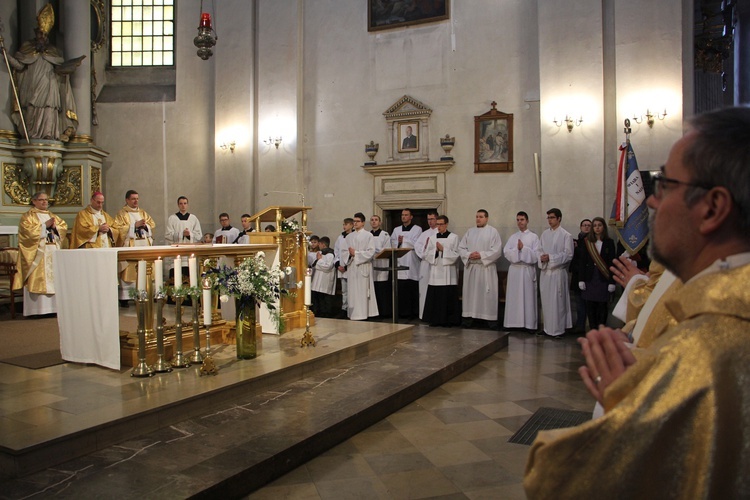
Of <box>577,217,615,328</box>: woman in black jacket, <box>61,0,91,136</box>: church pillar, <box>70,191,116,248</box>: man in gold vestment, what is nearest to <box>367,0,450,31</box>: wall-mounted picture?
<box>577,217,615,328</box>: woman in black jacket

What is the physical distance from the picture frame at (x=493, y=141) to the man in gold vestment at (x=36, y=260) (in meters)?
7.50

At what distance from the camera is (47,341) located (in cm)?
681

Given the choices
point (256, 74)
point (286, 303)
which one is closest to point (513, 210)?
point (286, 303)

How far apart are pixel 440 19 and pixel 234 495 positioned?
10498mm

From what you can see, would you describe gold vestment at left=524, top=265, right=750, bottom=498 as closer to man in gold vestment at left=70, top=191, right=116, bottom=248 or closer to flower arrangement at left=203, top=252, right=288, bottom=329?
flower arrangement at left=203, top=252, right=288, bottom=329

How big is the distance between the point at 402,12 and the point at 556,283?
21.4 feet

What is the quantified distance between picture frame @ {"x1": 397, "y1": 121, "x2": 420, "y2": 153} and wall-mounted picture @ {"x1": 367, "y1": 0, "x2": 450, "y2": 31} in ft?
6.82

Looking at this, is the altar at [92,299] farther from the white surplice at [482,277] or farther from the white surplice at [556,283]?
the white surplice at [556,283]

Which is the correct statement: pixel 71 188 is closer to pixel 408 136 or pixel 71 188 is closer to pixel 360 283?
pixel 360 283

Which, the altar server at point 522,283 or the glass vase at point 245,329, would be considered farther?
the altar server at point 522,283

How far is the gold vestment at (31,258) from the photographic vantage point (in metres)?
8.70

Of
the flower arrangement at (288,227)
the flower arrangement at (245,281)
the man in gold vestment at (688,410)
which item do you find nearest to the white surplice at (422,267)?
the flower arrangement at (288,227)

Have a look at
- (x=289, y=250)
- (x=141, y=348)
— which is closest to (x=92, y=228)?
(x=289, y=250)

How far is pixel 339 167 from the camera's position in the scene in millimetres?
12562
